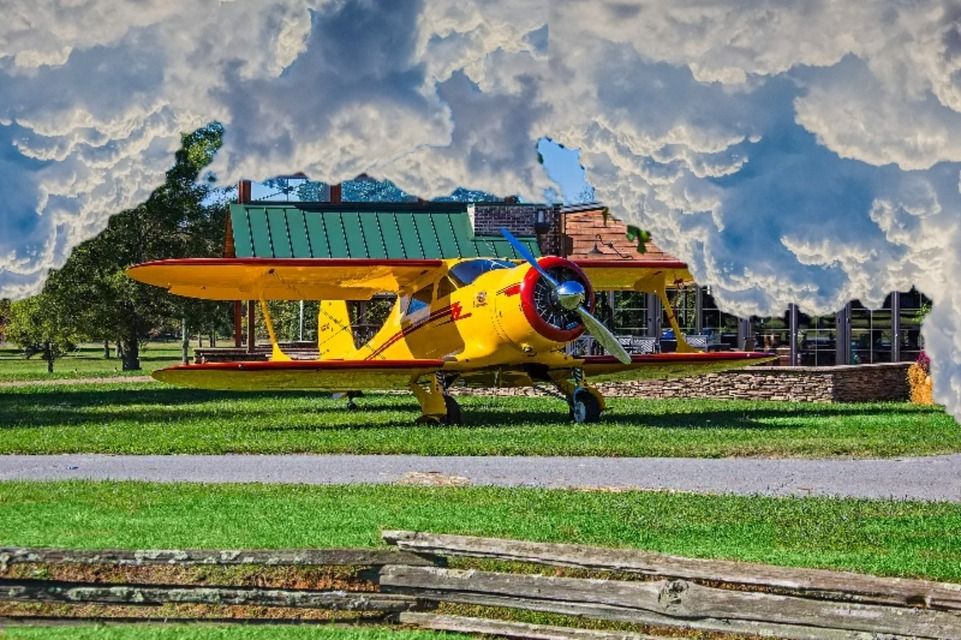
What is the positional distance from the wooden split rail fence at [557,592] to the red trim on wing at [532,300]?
13988 mm

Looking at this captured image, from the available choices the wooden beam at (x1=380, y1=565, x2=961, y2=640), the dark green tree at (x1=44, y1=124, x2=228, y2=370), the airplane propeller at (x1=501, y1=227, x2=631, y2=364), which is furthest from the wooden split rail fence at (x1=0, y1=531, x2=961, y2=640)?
the dark green tree at (x1=44, y1=124, x2=228, y2=370)

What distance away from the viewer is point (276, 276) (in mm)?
26906

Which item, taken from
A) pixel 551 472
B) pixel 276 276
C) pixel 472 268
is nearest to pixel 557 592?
pixel 551 472

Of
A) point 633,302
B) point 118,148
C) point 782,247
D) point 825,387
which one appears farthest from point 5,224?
point 633,302

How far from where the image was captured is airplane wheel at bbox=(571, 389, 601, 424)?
26469 millimetres

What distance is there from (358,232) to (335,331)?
16.9 meters

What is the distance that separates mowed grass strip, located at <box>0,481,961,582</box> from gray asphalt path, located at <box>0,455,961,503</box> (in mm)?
1153

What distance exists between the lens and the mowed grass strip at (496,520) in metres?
12.3

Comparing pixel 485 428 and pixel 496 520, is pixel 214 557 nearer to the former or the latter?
pixel 496 520

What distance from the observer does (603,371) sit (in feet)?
94.5

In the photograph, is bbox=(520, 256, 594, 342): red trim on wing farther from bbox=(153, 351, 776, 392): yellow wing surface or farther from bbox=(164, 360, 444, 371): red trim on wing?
bbox=(164, 360, 444, 371): red trim on wing

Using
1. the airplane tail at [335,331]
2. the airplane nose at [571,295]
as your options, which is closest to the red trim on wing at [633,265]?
the airplane nose at [571,295]

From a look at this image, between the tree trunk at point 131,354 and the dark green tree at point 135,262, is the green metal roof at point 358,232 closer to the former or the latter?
the dark green tree at point 135,262

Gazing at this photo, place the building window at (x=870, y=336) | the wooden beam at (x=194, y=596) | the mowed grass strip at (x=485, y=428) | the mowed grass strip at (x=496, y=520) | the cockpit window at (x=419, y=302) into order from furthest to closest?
the building window at (x=870, y=336) < the cockpit window at (x=419, y=302) < the mowed grass strip at (x=485, y=428) < the mowed grass strip at (x=496, y=520) < the wooden beam at (x=194, y=596)
